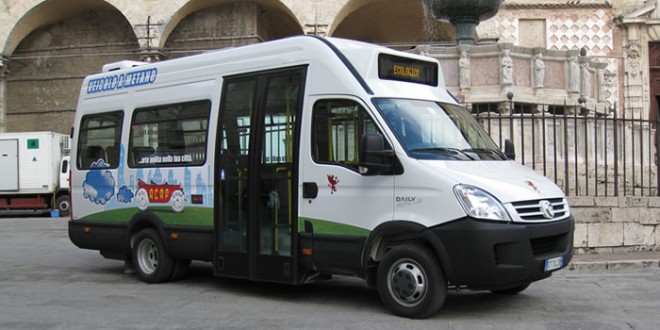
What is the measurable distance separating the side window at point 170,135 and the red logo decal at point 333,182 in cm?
197

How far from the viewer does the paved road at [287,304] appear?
6285 millimetres

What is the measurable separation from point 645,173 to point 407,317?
9052 millimetres

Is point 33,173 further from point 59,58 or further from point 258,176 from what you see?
point 258,176

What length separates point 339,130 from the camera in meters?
6.89

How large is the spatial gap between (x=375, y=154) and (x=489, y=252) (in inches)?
52.7

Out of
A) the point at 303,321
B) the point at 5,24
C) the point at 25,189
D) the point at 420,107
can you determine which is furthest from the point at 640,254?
the point at 5,24

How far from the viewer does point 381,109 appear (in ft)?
21.8

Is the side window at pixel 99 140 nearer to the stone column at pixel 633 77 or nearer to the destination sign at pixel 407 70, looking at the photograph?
the destination sign at pixel 407 70

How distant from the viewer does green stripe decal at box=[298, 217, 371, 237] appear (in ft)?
21.8

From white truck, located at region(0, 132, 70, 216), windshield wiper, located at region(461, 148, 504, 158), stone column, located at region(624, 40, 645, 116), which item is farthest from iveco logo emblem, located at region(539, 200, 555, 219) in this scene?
stone column, located at region(624, 40, 645, 116)

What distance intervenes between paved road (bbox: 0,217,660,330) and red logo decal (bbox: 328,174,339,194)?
4.03 ft

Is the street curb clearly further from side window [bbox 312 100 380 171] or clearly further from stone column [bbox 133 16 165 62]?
stone column [bbox 133 16 165 62]

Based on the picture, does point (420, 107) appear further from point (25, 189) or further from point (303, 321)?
point (25, 189)

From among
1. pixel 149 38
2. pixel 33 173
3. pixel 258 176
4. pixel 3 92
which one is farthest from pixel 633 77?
pixel 3 92
